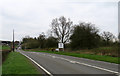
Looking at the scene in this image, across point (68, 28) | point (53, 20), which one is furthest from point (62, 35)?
point (53, 20)

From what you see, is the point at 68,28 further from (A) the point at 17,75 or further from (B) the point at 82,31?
(A) the point at 17,75

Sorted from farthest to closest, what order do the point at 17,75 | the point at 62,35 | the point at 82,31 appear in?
1. the point at 62,35
2. the point at 82,31
3. the point at 17,75

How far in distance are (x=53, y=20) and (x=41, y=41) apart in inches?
659

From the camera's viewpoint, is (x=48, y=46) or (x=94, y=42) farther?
(x=48, y=46)

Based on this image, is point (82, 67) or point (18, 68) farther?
point (82, 67)

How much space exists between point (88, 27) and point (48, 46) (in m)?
25.0

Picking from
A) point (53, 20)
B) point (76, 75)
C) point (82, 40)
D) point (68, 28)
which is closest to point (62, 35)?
point (68, 28)

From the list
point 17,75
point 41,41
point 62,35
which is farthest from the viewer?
point 41,41

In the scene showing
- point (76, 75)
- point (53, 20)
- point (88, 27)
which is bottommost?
point (76, 75)

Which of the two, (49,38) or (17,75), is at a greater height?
(49,38)

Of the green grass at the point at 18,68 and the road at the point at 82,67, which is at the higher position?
the green grass at the point at 18,68

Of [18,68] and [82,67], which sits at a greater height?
[18,68]

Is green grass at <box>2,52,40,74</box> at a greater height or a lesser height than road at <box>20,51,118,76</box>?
greater

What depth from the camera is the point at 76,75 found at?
8.84 metres
